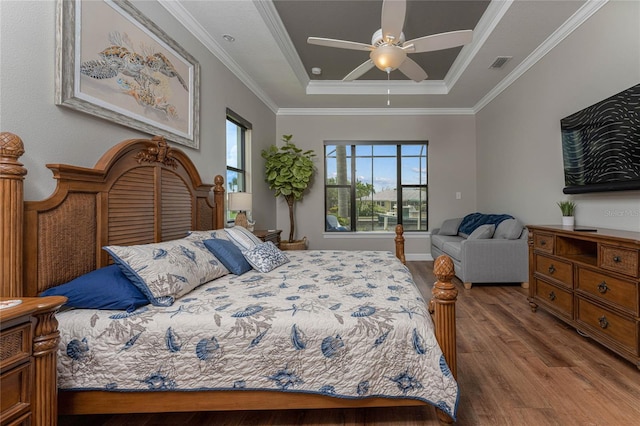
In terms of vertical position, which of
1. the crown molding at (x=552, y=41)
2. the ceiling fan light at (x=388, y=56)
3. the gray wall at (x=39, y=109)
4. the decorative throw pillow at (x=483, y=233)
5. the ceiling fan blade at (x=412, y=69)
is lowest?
the decorative throw pillow at (x=483, y=233)

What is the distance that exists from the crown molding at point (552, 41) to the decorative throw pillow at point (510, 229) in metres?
2.01

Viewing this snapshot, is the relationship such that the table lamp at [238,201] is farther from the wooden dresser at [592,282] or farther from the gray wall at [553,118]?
the gray wall at [553,118]

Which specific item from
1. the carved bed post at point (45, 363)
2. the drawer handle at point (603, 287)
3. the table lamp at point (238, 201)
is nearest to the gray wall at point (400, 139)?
the table lamp at point (238, 201)

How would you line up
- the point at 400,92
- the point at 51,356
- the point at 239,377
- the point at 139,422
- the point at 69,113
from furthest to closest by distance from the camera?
1. the point at 400,92
2. the point at 69,113
3. the point at 139,422
4. the point at 239,377
5. the point at 51,356

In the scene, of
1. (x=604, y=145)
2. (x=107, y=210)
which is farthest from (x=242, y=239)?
(x=604, y=145)

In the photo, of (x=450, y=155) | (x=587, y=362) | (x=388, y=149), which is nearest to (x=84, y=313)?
(x=587, y=362)

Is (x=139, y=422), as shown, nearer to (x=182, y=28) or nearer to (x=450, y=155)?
(x=182, y=28)

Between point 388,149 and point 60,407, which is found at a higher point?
point 388,149

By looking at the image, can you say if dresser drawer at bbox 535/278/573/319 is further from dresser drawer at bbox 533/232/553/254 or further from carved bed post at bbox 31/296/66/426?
carved bed post at bbox 31/296/66/426

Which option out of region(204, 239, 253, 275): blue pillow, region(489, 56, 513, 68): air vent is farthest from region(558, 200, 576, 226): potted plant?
region(204, 239, 253, 275): blue pillow

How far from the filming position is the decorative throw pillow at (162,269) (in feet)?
5.13

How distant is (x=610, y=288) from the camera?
6.81ft

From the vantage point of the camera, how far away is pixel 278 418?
1.56 metres

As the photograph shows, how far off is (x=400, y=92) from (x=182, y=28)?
3325 millimetres
